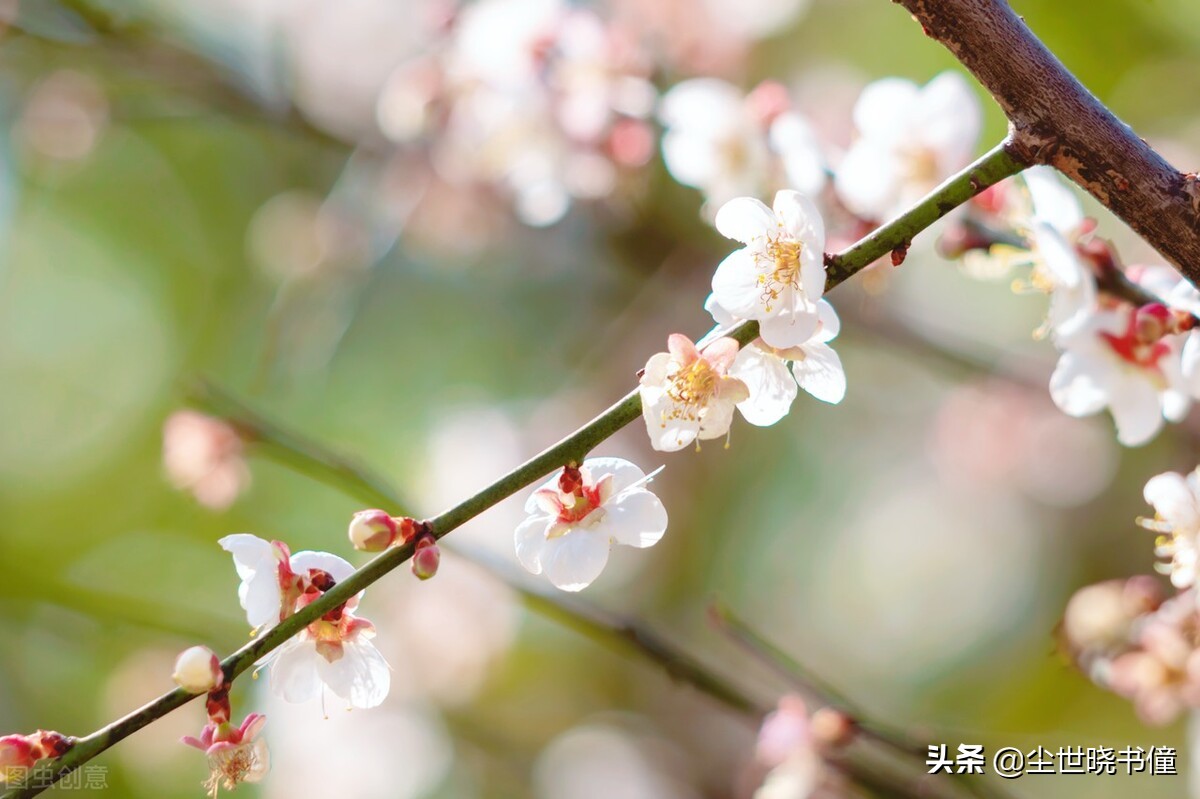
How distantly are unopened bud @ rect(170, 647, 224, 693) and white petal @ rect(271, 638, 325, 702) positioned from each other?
0.35 ft

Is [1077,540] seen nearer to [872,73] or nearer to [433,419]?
[872,73]

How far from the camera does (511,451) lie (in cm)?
299

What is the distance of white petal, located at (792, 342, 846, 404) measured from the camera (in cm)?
67

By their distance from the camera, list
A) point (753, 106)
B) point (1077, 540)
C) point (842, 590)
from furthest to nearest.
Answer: point (842, 590) → point (1077, 540) → point (753, 106)

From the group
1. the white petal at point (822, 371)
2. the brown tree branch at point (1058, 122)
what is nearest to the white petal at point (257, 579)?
the white petal at point (822, 371)

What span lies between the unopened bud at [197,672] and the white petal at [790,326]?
1.20ft

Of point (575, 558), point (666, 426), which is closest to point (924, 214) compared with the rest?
point (666, 426)

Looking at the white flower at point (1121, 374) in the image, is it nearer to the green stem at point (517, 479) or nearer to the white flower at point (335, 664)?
the green stem at point (517, 479)

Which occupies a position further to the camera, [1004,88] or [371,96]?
[371,96]

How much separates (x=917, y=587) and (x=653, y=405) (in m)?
3.03

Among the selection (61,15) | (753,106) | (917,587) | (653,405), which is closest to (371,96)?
(61,15)

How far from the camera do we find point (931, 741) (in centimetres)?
112

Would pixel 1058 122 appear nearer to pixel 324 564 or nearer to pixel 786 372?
pixel 786 372

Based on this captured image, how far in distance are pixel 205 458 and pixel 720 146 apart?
0.72 metres
